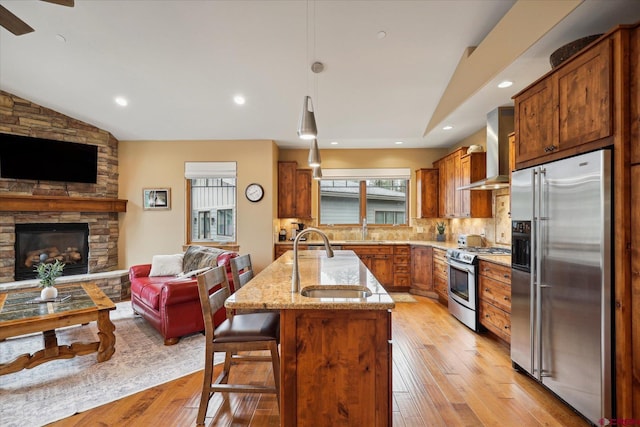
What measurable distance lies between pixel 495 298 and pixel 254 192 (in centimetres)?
388

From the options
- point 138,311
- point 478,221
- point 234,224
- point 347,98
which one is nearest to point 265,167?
point 234,224

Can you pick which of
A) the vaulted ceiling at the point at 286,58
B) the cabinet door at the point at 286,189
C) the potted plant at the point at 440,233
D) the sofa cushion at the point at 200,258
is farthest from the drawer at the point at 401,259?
the sofa cushion at the point at 200,258

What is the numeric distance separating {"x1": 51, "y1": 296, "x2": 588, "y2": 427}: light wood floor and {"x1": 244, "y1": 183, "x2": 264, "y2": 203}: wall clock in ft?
9.93

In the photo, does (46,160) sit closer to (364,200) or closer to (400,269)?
(364,200)

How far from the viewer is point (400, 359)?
9.07 ft

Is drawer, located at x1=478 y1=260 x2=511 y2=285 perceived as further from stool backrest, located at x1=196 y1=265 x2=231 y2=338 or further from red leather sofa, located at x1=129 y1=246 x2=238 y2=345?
red leather sofa, located at x1=129 y1=246 x2=238 y2=345

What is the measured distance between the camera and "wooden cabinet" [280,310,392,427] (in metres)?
1.49

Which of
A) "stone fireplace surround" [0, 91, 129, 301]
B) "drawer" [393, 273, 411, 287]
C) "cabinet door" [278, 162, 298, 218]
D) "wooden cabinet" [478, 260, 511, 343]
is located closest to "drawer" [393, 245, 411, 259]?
"drawer" [393, 273, 411, 287]

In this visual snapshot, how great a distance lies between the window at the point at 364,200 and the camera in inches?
234

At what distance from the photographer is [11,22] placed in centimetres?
205

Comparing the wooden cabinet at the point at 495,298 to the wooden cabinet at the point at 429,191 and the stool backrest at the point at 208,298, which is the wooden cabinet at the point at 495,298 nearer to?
the wooden cabinet at the point at 429,191

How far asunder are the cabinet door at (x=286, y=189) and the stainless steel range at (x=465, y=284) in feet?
9.52

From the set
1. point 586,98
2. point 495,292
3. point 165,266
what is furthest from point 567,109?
point 165,266

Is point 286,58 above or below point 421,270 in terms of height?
above
